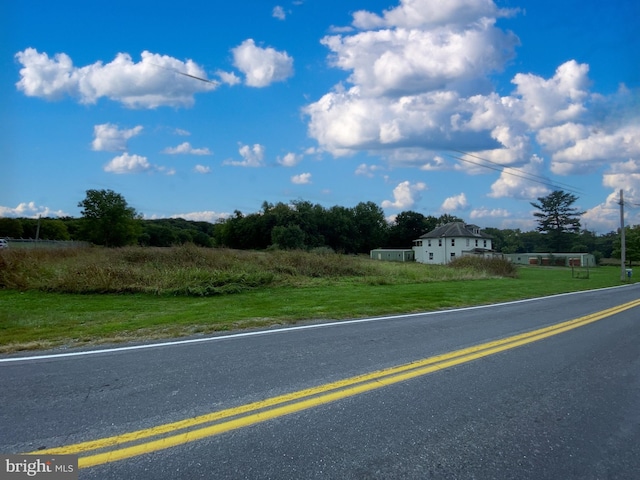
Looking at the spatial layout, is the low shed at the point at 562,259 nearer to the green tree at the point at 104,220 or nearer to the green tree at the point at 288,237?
the green tree at the point at 288,237

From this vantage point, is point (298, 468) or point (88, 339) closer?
point (298, 468)

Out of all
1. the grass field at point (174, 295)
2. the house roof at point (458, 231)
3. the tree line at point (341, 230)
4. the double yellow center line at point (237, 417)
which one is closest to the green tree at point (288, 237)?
the tree line at point (341, 230)

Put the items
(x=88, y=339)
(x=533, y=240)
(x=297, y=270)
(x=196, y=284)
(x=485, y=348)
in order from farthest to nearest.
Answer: (x=533, y=240), (x=297, y=270), (x=196, y=284), (x=88, y=339), (x=485, y=348)

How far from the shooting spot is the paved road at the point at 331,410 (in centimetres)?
311

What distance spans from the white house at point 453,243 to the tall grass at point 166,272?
46052 millimetres

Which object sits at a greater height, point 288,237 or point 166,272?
point 288,237

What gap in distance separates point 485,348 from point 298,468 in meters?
4.67

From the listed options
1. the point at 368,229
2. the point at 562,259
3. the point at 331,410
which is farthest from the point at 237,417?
the point at 368,229

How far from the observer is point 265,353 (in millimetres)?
6113

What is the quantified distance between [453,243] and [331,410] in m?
69.8

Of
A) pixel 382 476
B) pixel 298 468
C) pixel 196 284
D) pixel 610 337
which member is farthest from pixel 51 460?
pixel 196 284

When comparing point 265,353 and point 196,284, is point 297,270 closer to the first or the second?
point 196,284

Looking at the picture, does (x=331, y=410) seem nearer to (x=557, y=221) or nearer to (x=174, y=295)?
(x=174, y=295)

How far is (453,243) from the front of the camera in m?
69.9
